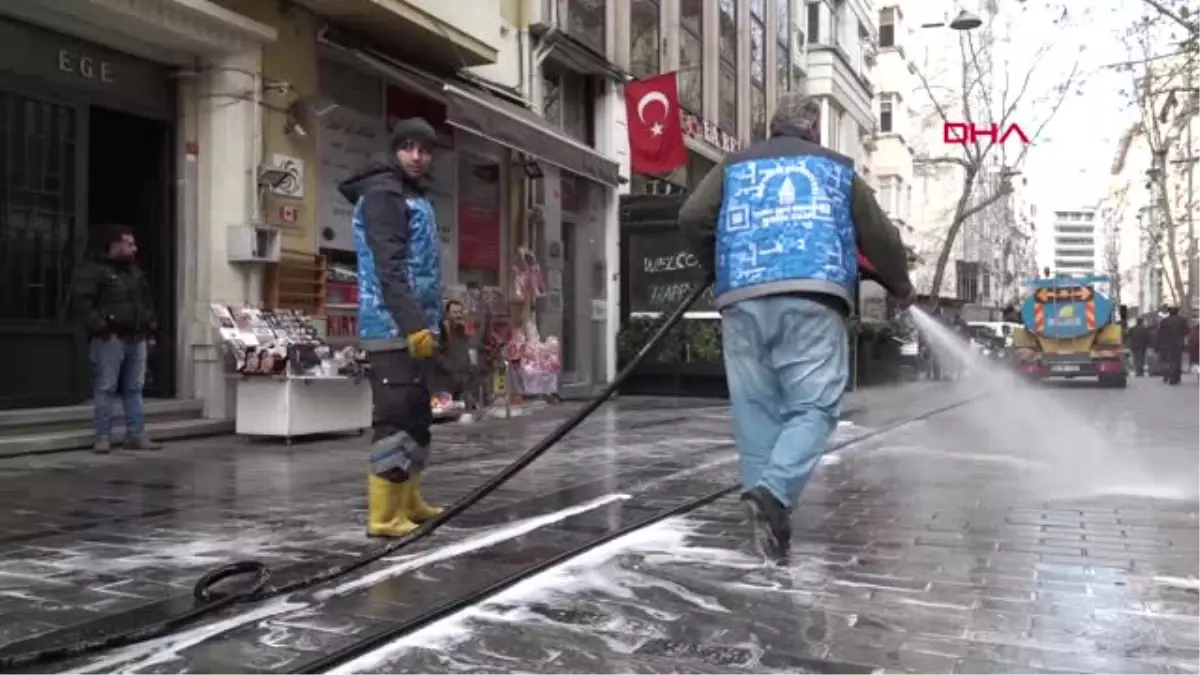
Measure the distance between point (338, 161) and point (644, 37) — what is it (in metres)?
9.25

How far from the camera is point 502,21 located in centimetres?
1480

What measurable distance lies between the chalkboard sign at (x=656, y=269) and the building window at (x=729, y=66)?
6.25 m

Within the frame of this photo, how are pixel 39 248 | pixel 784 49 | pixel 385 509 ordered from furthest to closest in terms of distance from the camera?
pixel 784 49
pixel 39 248
pixel 385 509

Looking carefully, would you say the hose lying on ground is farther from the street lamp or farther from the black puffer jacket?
the street lamp

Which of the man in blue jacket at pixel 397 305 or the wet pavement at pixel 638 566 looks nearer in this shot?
the wet pavement at pixel 638 566

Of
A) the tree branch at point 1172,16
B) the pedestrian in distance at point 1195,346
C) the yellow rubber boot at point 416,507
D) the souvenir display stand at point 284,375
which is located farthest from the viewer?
the pedestrian in distance at point 1195,346

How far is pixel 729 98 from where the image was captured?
2445cm

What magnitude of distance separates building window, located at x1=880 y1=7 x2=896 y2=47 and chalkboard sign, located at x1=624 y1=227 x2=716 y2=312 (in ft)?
128

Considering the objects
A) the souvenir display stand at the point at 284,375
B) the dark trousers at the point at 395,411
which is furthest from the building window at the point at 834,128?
the dark trousers at the point at 395,411

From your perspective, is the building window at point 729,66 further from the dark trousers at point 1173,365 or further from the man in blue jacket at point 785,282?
the man in blue jacket at point 785,282

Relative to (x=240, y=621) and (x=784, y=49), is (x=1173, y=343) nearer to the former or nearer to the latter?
(x=784, y=49)

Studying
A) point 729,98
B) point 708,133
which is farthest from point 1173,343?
point 708,133

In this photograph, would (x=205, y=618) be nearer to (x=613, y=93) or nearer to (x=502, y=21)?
(x=502, y=21)

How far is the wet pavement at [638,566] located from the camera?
3.50 metres
